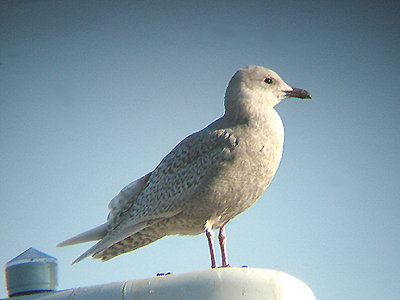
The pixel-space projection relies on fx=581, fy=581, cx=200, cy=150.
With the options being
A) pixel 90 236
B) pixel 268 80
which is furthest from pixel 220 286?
pixel 268 80

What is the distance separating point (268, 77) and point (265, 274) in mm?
2803

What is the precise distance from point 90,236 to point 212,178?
1648mm

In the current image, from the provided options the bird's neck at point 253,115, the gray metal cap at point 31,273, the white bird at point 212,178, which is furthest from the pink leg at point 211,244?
the gray metal cap at point 31,273

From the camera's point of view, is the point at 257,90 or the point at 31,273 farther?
the point at 257,90

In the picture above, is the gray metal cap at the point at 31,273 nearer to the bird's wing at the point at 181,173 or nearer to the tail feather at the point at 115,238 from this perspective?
the tail feather at the point at 115,238

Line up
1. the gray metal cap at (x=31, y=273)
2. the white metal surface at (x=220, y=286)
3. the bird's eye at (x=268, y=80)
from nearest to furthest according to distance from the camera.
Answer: the white metal surface at (x=220, y=286), the gray metal cap at (x=31, y=273), the bird's eye at (x=268, y=80)

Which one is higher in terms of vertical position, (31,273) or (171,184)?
(171,184)

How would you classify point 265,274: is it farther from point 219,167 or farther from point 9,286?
point 9,286

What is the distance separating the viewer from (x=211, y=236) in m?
6.15

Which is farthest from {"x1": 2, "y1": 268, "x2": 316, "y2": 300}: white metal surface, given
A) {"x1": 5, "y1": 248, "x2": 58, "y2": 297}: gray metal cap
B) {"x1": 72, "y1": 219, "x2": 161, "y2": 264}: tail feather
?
{"x1": 72, "y1": 219, "x2": 161, "y2": 264}: tail feather

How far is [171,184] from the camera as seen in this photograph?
6383 millimetres

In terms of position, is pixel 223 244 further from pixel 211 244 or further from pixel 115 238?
pixel 115 238

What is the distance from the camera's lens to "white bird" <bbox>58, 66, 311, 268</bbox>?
599cm

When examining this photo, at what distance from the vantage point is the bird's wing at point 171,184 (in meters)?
6.11
